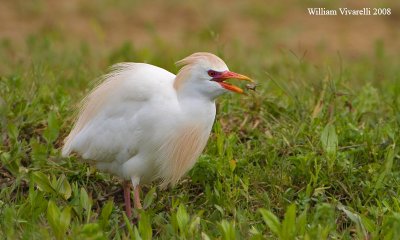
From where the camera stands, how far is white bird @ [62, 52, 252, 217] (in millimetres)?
4566

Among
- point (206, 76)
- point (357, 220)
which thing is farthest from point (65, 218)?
point (357, 220)

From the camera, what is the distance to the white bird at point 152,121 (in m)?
4.57

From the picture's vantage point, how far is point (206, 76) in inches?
179

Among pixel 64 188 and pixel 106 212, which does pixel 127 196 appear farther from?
pixel 106 212

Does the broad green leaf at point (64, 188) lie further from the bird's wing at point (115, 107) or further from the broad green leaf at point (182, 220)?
the broad green leaf at point (182, 220)

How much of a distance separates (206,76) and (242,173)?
89 cm

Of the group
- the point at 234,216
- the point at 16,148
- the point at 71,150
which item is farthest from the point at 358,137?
the point at 16,148

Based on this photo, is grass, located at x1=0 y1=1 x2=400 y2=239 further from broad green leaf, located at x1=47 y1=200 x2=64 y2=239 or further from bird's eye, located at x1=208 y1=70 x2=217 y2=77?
bird's eye, located at x1=208 y1=70 x2=217 y2=77

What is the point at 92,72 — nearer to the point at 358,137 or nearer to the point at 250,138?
the point at 250,138

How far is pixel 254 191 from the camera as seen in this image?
16.4ft

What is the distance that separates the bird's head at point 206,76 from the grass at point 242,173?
639 millimetres

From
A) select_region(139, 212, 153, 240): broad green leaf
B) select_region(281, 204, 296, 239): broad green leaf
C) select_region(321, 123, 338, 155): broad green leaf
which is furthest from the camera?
select_region(321, 123, 338, 155): broad green leaf

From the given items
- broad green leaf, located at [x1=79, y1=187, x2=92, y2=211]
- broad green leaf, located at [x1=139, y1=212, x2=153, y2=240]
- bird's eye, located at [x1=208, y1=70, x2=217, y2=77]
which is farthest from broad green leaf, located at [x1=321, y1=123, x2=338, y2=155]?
broad green leaf, located at [x1=79, y1=187, x2=92, y2=211]

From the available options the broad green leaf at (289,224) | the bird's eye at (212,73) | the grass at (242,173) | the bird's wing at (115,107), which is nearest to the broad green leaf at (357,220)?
the grass at (242,173)
